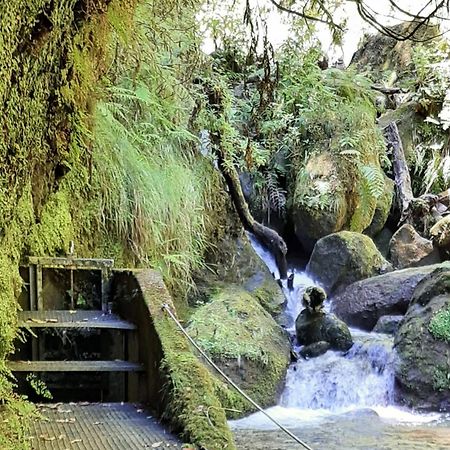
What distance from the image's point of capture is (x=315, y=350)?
7.00 meters

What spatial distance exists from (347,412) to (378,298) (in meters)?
2.20

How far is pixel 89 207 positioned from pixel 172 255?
99 cm

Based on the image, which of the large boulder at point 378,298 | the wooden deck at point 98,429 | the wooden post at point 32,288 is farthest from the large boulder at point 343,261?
the wooden deck at point 98,429

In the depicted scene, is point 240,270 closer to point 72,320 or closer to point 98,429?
point 72,320

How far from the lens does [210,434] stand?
8.61ft

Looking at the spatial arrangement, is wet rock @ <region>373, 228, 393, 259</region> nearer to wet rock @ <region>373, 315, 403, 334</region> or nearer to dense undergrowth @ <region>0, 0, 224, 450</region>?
wet rock @ <region>373, 315, 403, 334</region>

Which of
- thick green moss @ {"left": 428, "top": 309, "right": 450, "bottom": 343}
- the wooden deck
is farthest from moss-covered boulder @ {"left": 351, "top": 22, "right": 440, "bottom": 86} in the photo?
the wooden deck

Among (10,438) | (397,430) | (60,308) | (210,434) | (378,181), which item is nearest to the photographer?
(10,438)

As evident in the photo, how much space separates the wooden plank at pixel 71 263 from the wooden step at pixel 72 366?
0.90m

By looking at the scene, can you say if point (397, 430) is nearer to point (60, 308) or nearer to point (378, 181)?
point (60, 308)

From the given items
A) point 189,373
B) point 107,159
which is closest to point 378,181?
point 107,159

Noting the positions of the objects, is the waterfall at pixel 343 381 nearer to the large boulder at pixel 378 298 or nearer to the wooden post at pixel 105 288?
the large boulder at pixel 378 298

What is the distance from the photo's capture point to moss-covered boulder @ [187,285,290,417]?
6004 mm

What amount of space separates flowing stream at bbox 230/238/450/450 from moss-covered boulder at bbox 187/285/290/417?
19cm
